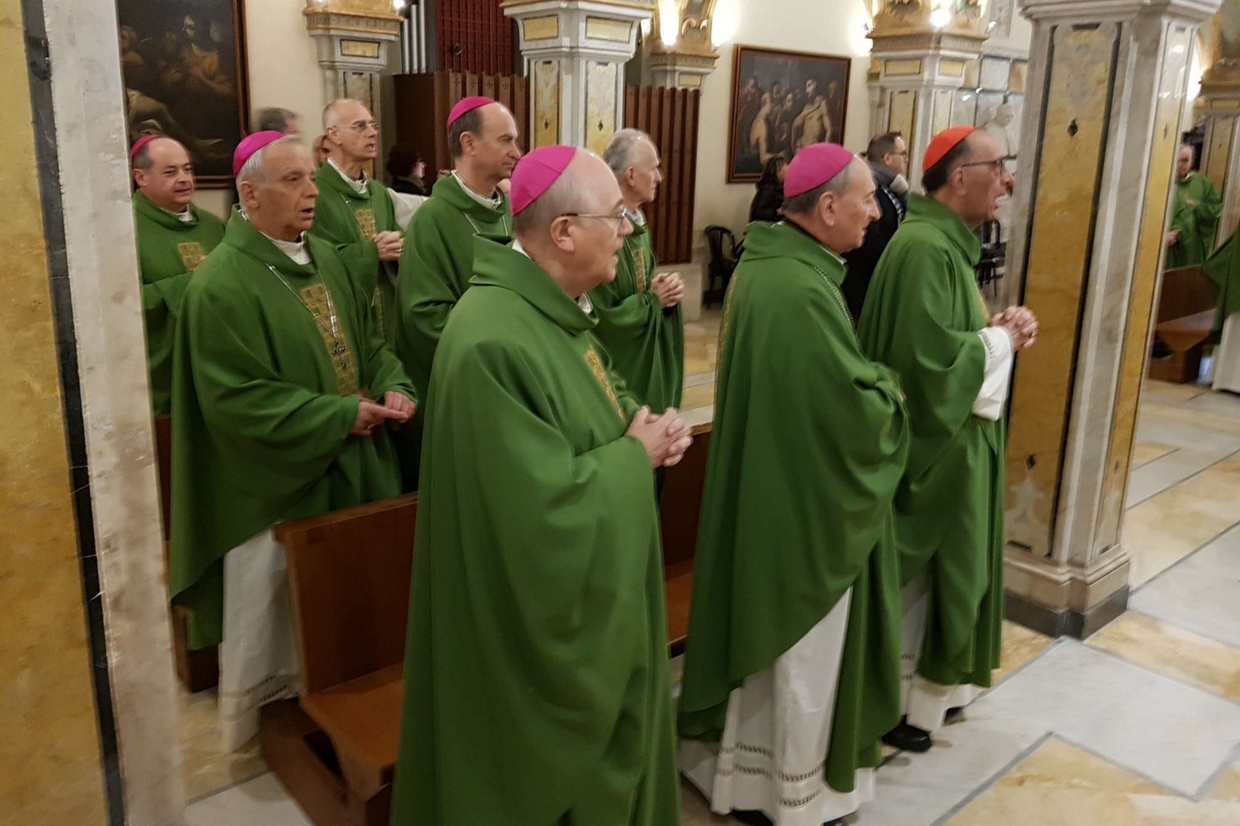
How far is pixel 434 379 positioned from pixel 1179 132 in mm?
3285

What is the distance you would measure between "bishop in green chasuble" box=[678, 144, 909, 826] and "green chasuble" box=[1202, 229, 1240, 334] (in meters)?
6.39

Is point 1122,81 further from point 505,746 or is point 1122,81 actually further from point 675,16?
point 675,16

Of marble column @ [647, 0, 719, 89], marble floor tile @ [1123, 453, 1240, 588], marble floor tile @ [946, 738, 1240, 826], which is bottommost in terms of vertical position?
marble floor tile @ [946, 738, 1240, 826]

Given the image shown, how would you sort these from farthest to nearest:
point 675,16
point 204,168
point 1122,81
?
point 675,16
point 204,168
point 1122,81

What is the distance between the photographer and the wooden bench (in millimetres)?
8422

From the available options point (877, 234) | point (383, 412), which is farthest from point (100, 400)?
point (877, 234)

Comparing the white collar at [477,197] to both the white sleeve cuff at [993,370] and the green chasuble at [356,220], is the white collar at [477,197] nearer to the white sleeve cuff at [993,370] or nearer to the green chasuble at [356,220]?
the green chasuble at [356,220]

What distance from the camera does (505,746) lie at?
2.00 m

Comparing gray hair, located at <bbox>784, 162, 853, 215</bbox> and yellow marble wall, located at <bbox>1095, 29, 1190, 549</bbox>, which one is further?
yellow marble wall, located at <bbox>1095, 29, 1190, 549</bbox>

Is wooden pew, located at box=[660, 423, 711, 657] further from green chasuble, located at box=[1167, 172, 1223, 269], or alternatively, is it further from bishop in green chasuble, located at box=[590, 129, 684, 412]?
green chasuble, located at box=[1167, 172, 1223, 269]

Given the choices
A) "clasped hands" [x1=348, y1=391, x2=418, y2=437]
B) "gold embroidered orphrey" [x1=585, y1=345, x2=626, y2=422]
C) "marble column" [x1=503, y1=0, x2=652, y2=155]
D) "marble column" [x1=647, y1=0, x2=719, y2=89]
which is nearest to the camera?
"gold embroidered orphrey" [x1=585, y1=345, x2=626, y2=422]

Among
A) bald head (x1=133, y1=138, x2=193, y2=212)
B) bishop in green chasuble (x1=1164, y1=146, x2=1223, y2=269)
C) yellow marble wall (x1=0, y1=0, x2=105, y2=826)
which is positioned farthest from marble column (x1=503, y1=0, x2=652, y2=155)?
bishop in green chasuble (x1=1164, y1=146, x2=1223, y2=269)

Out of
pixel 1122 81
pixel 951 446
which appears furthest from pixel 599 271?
pixel 1122 81

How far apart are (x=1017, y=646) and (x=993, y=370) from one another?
1.54m
